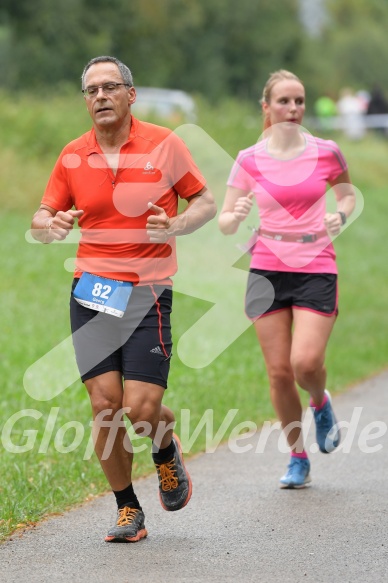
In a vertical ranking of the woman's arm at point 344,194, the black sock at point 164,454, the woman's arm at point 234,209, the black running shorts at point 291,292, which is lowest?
the black sock at point 164,454

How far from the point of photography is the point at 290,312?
295 inches

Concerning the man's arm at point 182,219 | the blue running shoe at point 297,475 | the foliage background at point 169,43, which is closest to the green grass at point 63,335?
the blue running shoe at point 297,475

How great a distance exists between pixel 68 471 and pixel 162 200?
7.65ft

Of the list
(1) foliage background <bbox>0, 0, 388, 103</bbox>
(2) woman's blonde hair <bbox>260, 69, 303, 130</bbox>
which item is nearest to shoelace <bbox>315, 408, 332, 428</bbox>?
(2) woman's blonde hair <bbox>260, 69, 303, 130</bbox>

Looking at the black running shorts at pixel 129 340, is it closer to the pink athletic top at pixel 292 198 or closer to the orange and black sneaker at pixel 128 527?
the orange and black sneaker at pixel 128 527

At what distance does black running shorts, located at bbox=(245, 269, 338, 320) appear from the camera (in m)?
7.36

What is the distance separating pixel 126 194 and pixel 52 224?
370 millimetres

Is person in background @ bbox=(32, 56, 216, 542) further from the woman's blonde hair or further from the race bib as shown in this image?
the woman's blonde hair

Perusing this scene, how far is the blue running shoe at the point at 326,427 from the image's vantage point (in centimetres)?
782

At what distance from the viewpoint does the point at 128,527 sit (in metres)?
6.16

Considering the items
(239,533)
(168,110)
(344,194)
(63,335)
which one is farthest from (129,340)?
(168,110)

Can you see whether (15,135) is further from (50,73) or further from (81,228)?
(50,73)

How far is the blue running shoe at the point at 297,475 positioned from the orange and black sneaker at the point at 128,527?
151 cm

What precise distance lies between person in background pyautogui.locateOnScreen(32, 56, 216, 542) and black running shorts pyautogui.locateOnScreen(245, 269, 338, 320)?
4.27 feet
